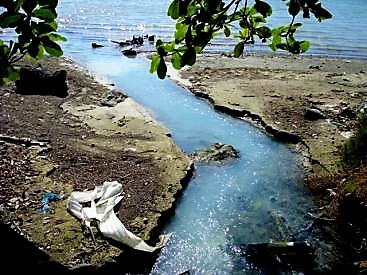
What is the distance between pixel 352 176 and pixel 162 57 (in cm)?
803

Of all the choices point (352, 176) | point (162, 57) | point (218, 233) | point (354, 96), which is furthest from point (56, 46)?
point (354, 96)

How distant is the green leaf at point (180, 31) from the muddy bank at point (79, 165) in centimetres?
565

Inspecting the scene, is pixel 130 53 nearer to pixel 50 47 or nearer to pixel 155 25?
pixel 155 25

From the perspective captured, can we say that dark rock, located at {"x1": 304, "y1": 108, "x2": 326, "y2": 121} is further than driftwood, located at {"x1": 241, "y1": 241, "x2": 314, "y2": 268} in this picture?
Yes

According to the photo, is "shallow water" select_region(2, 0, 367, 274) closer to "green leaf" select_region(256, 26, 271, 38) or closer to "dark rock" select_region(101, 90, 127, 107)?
"dark rock" select_region(101, 90, 127, 107)

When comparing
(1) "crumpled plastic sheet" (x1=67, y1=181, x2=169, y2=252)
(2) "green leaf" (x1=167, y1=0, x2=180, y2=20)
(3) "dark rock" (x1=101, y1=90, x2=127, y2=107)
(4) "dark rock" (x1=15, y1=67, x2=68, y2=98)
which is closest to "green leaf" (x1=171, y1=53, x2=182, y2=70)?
(2) "green leaf" (x1=167, y1=0, x2=180, y2=20)

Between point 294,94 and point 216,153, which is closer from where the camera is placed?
point 216,153

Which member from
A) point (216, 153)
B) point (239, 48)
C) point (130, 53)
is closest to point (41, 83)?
point (216, 153)

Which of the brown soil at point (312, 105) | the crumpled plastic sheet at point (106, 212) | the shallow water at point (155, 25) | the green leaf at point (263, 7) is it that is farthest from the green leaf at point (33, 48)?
Answer: the shallow water at point (155, 25)

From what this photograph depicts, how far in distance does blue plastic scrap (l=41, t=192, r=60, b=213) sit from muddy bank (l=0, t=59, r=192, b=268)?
9 cm

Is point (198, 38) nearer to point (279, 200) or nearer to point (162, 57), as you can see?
point (162, 57)

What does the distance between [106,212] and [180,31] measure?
6407 millimetres

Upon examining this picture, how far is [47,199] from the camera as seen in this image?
8859 millimetres

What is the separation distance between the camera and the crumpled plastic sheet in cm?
788
